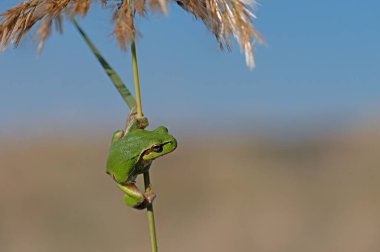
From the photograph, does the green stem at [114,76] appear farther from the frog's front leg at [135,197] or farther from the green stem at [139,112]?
the frog's front leg at [135,197]

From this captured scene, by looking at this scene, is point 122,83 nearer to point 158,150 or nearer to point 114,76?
point 114,76

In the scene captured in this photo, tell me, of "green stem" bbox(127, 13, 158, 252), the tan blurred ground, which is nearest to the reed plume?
"green stem" bbox(127, 13, 158, 252)

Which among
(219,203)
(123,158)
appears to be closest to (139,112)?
(123,158)

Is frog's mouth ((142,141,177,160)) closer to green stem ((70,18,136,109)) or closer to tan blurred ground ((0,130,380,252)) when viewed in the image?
green stem ((70,18,136,109))

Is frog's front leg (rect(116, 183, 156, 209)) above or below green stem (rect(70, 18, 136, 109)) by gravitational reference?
below

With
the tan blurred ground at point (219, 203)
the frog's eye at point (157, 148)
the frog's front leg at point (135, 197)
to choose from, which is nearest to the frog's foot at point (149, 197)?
the frog's front leg at point (135, 197)
